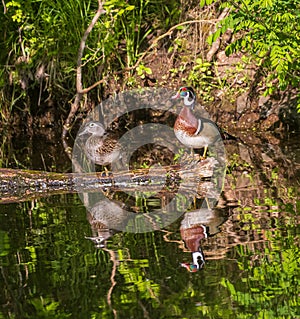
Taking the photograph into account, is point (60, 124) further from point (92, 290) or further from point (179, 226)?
point (92, 290)

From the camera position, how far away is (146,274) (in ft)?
14.8

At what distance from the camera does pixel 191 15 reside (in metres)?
10.6

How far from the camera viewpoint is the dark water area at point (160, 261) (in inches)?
Answer: 159

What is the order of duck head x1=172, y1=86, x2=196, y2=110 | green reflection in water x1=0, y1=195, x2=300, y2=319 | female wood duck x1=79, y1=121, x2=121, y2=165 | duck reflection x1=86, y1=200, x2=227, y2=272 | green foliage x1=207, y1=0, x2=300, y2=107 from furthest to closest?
duck head x1=172, y1=86, x2=196, y2=110 → female wood duck x1=79, y1=121, x2=121, y2=165 → green foliage x1=207, y1=0, x2=300, y2=107 → duck reflection x1=86, y1=200, x2=227, y2=272 → green reflection in water x1=0, y1=195, x2=300, y2=319

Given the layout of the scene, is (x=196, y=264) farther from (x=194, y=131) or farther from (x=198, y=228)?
(x=194, y=131)

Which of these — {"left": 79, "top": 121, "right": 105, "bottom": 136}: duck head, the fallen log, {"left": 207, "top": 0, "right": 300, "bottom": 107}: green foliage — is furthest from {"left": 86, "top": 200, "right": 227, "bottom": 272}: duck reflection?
{"left": 207, "top": 0, "right": 300, "bottom": 107}: green foliage

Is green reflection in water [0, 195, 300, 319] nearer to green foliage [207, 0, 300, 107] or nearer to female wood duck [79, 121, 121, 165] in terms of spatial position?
female wood duck [79, 121, 121, 165]

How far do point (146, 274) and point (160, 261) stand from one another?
0.25 meters

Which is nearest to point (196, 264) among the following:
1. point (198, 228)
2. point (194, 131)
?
point (198, 228)

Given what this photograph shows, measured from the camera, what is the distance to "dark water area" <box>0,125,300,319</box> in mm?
4047

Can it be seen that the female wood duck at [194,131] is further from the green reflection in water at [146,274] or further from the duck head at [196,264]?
the duck head at [196,264]

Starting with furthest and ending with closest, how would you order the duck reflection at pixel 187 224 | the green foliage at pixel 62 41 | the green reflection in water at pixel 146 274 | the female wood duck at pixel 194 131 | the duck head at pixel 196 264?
the green foliage at pixel 62 41
the female wood duck at pixel 194 131
the duck reflection at pixel 187 224
the duck head at pixel 196 264
the green reflection in water at pixel 146 274

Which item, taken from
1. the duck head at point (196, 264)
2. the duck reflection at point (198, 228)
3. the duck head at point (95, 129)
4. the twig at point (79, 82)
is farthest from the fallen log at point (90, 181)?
the duck head at point (196, 264)

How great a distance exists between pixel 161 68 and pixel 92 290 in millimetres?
6656
